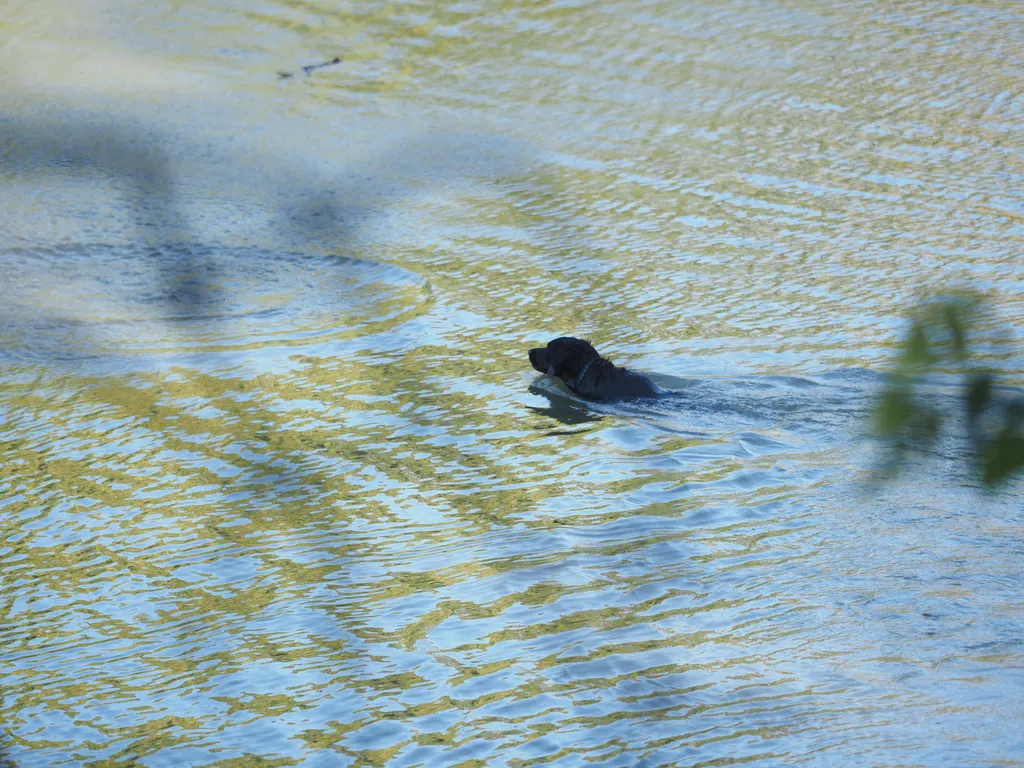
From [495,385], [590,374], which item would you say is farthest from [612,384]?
[495,385]

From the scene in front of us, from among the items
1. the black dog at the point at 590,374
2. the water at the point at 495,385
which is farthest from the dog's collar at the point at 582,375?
the water at the point at 495,385

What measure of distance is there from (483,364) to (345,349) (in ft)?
2.45

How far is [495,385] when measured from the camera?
232 inches

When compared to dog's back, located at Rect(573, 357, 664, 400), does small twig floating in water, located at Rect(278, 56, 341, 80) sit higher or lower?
higher

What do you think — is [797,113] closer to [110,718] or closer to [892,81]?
[892,81]

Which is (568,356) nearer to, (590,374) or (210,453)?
(590,374)

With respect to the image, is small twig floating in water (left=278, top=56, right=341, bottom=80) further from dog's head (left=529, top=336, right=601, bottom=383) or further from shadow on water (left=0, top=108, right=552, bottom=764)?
dog's head (left=529, top=336, right=601, bottom=383)

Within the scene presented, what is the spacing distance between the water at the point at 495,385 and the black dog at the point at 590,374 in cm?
10

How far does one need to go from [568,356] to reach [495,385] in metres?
0.42

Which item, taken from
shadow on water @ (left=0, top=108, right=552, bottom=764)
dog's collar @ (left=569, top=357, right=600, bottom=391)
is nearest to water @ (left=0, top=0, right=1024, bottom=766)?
shadow on water @ (left=0, top=108, right=552, bottom=764)

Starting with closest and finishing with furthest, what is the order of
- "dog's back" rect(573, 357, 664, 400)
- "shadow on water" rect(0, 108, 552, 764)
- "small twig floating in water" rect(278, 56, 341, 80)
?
"shadow on water" rect(0, 108, 552, 764) < "dog's back" rect(573, 357, 664, 400) < "small twig floating in water" rect(278, 56, 341, 80)

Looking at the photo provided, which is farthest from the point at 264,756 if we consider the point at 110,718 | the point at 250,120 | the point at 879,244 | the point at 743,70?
the point at 743,70

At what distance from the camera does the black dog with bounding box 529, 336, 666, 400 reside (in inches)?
221

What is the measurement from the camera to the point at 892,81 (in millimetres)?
9578
